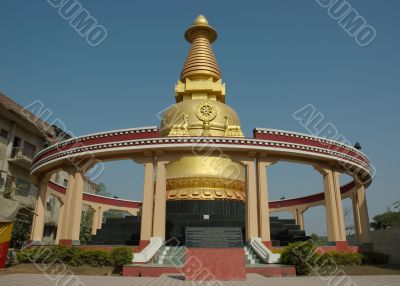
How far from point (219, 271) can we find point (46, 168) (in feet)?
49.9

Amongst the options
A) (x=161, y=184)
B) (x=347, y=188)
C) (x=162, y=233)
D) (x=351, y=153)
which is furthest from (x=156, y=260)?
(x=347, y=188)

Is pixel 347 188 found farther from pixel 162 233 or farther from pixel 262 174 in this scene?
pixel 162 233

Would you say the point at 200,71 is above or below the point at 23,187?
above

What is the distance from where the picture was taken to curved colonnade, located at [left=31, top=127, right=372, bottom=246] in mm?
17484

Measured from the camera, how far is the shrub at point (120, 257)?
14.1m

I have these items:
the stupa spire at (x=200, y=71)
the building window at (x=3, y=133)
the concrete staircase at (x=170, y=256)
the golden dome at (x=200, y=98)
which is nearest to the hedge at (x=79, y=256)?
the concrete staircase at (x=170, y=256)

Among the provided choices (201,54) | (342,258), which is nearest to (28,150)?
(201,54)

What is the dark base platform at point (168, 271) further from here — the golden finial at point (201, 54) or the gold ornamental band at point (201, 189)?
the golden finial at point (201, 54)

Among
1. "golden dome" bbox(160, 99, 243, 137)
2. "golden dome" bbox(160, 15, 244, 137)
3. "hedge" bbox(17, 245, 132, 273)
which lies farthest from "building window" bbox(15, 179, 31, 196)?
"hedge" bbox(17, 245, 132, 273)

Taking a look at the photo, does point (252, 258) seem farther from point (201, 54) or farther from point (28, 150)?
point (28, 150)

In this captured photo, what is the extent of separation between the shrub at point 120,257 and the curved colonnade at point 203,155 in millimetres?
2491

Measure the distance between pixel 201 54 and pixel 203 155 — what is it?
1517 cm

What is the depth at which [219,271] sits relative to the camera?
11.7 meters

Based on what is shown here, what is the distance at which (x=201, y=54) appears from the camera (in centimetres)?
3097
